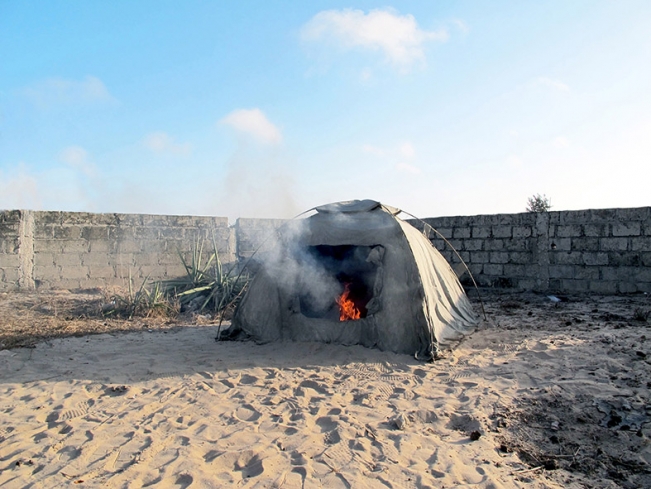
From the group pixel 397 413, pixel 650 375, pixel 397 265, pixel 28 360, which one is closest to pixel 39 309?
pixel 28 360

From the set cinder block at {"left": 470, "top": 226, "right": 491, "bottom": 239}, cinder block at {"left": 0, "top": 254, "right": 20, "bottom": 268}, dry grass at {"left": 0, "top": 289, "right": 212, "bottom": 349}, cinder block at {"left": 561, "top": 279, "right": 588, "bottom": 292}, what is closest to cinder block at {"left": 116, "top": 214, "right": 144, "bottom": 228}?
dry grass at {"left": 0, "top": 289, "right": 212, "bottom": 349}

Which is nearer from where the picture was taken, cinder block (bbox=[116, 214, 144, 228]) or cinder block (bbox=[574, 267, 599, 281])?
cinder block (bbox=[574, 267, 599, 281])

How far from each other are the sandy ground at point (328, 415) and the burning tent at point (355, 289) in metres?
0.24

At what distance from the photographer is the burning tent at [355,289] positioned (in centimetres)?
463

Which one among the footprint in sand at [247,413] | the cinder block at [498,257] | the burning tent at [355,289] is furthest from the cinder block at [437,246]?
the footprint in sand at [247,413]

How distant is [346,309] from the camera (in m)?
5.41

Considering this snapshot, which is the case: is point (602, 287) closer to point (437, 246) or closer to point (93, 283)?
point (437, 246)

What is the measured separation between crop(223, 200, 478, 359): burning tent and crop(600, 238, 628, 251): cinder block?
316 cm

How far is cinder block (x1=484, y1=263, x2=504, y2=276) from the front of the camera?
8547mm

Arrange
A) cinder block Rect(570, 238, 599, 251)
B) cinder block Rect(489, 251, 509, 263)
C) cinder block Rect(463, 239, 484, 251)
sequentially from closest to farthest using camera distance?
1. cinder block Rect(570, 238, 599, 251)
2. cinder block Rect(489, 251, 509, 263)
3. cinder block Rect(463, 239, 484, 251)

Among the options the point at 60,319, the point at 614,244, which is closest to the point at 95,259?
the point at 60,319

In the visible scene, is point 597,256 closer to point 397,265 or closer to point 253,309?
point 397,265

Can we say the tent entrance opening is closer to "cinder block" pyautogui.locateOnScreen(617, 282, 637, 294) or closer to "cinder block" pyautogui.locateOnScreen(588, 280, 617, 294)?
"cinder block" pyautogui.locateOnScreen(588, 280, 617, 294)

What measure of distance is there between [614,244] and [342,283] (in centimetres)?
482
